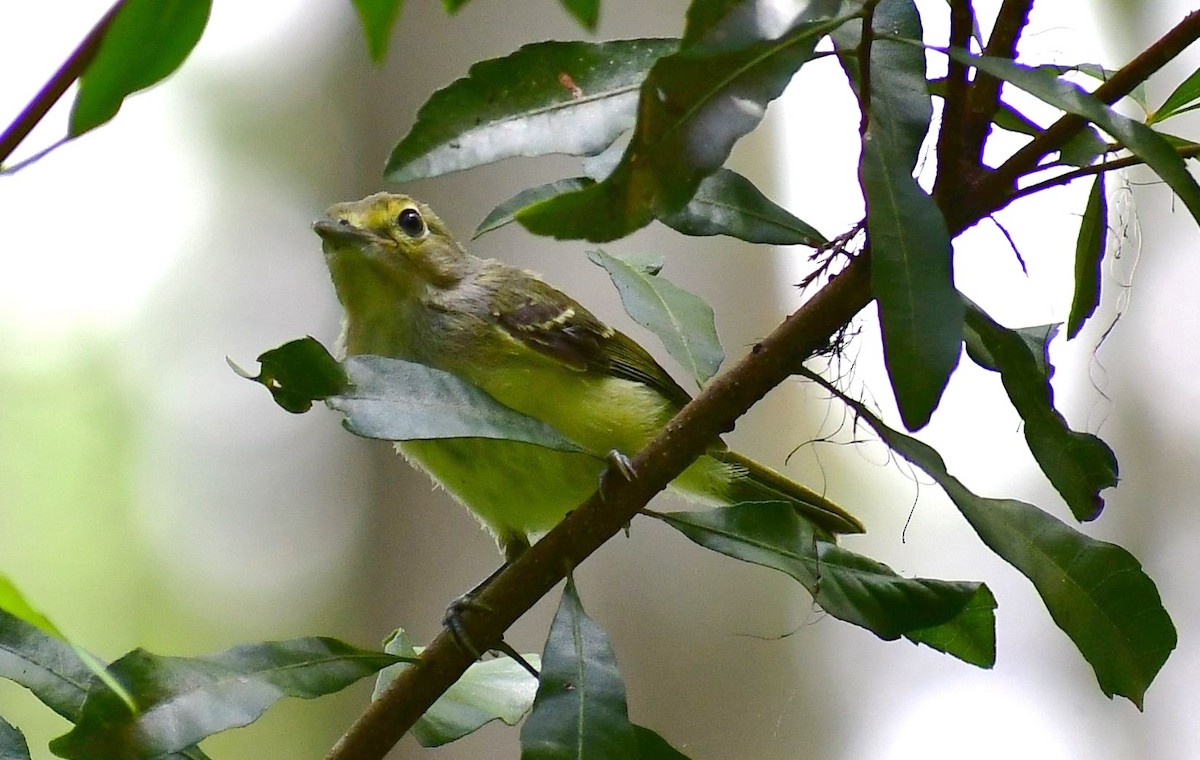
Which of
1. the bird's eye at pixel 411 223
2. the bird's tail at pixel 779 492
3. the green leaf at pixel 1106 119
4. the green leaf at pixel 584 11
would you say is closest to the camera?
the green leaf at pixel 584 11

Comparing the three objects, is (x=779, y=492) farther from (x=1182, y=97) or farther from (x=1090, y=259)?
(x=1182, y=97)

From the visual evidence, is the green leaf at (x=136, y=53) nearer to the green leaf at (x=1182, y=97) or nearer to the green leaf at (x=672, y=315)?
the green leaf at (x=672, y=315)

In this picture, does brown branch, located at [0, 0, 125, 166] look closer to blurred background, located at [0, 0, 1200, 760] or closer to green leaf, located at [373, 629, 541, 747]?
green leaf, located at [373, 629, 541, 747]

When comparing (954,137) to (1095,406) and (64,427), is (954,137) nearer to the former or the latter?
(1095,406)

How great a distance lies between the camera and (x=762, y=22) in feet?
2.77

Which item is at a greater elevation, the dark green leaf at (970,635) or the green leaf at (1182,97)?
the green leaf at (1182,97)

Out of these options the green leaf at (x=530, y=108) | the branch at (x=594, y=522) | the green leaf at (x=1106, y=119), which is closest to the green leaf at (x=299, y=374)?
the green leaf at (x=530, y=108)

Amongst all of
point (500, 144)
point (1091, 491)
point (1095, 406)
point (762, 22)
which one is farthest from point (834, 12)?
point (1095, 406)

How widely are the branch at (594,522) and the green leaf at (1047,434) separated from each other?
5.9 inches

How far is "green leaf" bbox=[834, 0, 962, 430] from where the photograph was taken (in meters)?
0.80

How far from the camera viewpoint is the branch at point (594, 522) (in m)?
1.06

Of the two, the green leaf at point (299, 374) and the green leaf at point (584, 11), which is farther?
the green leaf at point (299, 374)

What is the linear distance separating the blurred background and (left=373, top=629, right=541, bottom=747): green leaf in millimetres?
841

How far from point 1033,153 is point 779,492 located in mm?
1098
